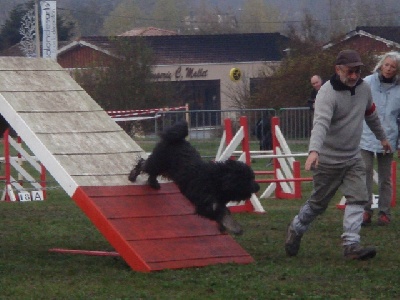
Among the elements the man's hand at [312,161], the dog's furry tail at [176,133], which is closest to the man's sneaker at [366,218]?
the man's hand at [312,161]

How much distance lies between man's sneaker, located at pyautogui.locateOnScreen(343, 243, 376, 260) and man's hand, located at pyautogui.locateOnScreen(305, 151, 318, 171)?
2.51 ft

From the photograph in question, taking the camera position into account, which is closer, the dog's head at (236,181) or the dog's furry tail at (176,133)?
the dog's head at (236,181)

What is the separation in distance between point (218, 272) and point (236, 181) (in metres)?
0.65

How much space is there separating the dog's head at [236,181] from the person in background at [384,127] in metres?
2.62

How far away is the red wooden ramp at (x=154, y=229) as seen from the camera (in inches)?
259

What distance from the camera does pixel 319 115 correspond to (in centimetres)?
681

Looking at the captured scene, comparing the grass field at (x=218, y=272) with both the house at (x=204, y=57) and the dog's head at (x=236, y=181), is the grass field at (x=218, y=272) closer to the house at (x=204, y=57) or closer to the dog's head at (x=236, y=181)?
the dog's head at (x=236, y=181)

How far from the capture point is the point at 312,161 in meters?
6.56

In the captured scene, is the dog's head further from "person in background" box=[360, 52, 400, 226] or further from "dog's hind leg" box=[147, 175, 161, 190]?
"person in background" box=[360, 52, 400, 226]


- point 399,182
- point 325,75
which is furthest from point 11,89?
point 325,75

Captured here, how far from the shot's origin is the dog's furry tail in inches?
275

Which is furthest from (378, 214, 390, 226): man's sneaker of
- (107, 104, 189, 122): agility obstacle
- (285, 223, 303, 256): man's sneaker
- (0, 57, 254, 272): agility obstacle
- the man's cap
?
(107, 104, 189, 122): agility obstacle

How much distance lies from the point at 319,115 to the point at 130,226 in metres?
1.59

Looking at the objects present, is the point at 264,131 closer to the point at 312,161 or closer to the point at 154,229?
the point at 154,229
